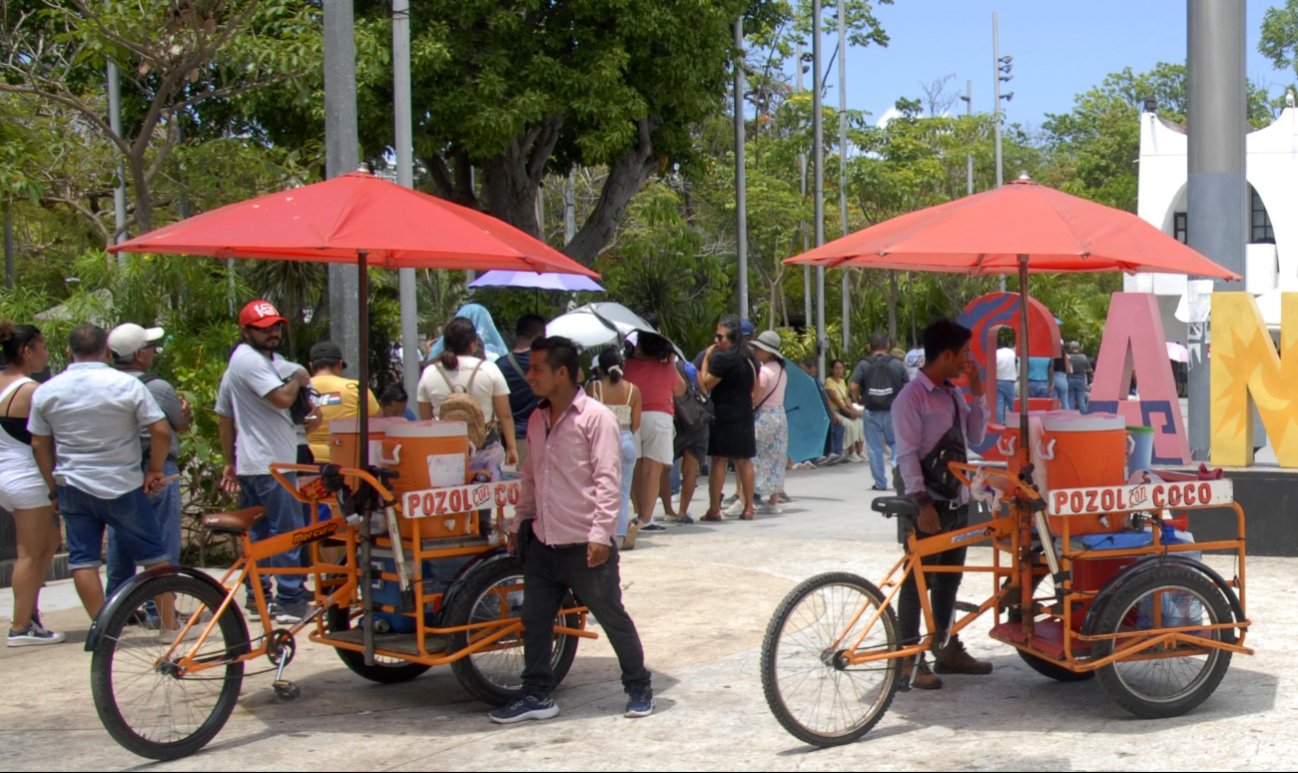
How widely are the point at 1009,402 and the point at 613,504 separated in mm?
12254

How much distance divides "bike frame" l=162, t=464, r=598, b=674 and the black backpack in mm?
8524

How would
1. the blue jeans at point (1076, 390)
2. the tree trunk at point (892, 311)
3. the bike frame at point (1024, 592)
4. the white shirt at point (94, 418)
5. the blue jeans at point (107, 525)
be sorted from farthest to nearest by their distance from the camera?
the tree trunk at point (892, 311) < the blue jeans at point (1076, 390) < the blue jeans at point (107, 525) < the white shirt at point (94, 418) < the bike frame at point (1024, 592)

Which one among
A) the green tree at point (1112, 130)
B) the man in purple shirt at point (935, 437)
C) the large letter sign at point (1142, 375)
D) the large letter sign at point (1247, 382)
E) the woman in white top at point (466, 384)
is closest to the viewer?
the man in purple shirt at point (935, 437)

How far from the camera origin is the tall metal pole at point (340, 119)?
29.8ft

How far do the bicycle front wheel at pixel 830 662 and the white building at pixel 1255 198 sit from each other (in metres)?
33.7

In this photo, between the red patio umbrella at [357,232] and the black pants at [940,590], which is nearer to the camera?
the red patio umbrella at [357,232]

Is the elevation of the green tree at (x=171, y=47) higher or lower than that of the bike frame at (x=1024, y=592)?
higher

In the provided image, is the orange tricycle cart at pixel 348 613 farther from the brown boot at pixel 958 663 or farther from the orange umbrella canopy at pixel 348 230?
the brown boot at pixel 958 663

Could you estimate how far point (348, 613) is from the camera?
21.3 feet

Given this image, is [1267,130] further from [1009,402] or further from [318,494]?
[318,494]

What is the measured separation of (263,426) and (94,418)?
954 mm

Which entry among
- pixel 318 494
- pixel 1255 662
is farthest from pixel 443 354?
pixel 1255 662

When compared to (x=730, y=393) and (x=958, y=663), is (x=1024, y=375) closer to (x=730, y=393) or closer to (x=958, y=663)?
(x=958, y=663)

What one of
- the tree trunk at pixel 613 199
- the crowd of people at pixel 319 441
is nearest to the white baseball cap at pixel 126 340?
the crowd of people at pixel 319 441
